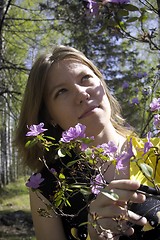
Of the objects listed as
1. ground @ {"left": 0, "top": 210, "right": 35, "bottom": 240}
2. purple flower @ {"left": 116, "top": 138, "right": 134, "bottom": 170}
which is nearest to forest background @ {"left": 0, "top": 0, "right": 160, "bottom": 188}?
purple flower @ {"left": 116, "top": 138, "right": 134, "bottom": 170}

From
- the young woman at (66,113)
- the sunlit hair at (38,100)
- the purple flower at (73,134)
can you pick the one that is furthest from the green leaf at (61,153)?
the sunlit hair at (38,100)

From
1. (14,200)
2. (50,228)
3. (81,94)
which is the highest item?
(81,94)

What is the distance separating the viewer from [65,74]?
1.46 meters

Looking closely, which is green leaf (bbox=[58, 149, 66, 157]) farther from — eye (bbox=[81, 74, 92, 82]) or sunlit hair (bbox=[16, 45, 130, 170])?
sunlit hair (bbox=[16, 45, 130, 170])

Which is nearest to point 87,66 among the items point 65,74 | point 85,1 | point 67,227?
point 65,74

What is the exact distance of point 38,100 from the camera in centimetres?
167

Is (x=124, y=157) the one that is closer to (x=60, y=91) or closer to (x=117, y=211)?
(x=117, y=211)

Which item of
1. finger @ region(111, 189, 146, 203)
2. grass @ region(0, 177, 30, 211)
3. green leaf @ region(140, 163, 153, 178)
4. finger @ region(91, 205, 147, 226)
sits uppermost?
green leaf @ region(140, 163, 153, 178)

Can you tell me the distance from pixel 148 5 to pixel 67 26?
879 centimetres

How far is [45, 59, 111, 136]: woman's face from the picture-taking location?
1339 mm

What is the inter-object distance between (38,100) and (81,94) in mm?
371

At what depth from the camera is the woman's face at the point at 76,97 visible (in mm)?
1339

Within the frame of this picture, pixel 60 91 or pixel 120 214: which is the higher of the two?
pixel 60 91

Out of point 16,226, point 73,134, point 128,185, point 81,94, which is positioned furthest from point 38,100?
point 16,226
